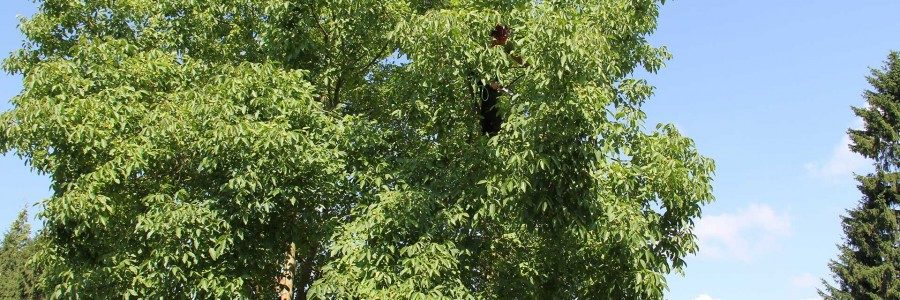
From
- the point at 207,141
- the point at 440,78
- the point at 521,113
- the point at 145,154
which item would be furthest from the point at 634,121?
the point at 145,154

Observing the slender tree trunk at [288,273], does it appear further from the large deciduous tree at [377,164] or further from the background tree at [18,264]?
the background tree at [18,264]

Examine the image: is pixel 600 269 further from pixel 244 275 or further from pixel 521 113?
pixel 244 275

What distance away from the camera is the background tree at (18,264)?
49312 millimetres

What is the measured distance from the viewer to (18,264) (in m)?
52.2

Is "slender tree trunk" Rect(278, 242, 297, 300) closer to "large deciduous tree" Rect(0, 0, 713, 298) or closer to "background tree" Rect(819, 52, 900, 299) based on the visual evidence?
"large deciduous tree" Rect(0, 0, 713, 298)

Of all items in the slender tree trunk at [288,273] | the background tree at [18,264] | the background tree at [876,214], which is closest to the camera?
the slender tree trunk at [288,273]

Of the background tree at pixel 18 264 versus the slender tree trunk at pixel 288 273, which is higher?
the background tree at pixel 18 264

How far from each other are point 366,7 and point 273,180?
345 cm

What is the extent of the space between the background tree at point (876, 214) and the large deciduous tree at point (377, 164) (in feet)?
62.4

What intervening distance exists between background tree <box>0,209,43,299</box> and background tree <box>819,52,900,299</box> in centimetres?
3820

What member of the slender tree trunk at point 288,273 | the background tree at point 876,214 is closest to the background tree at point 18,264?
the slender tree trunk at point 288,273

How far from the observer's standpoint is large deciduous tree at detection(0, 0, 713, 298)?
10.8 m

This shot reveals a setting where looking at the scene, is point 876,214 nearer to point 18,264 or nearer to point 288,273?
point 288,273

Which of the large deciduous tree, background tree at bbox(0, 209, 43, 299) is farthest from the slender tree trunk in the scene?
background tree at bbox(0, 209, 43, 299)
